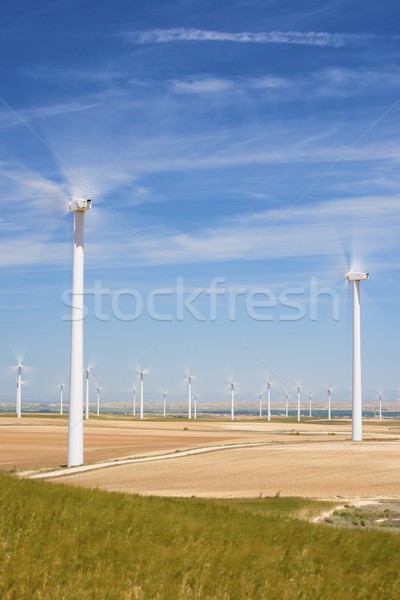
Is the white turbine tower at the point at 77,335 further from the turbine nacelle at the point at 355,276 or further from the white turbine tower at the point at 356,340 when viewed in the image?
the turbine nacelle at the point at 355,276

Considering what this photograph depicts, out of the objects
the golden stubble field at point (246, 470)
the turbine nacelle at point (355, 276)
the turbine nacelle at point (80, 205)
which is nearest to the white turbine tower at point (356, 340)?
the turbine nacelle at point (355, 276)

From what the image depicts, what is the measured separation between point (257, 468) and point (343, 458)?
1020 cm

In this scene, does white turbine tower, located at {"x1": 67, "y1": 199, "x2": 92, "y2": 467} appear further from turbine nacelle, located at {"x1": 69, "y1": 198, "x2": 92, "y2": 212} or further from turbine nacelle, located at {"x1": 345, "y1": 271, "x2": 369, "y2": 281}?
turbine nacelle, located at {"x1": 345, "y1": 271, "x2": 369, "y2": 281}

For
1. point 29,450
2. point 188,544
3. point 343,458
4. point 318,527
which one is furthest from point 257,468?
point 188,544

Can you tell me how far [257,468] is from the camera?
5275cm

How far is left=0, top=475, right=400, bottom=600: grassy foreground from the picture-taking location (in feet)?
44.0

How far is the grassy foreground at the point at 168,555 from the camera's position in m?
13.4

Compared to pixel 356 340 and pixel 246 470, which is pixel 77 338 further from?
pixel 356 340

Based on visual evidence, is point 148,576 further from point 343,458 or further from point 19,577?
point 343,458

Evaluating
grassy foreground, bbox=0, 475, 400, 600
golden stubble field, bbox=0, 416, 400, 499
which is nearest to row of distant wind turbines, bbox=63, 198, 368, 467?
golden stubble field, bbox=0, 416, 400, 499

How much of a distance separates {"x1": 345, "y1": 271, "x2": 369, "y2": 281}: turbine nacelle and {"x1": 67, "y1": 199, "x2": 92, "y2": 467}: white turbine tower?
36.2 meters

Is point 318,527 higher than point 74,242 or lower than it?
lower

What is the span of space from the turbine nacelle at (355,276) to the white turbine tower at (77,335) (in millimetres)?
36249

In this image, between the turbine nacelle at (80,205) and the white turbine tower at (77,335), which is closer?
the white turbine tower at (77,335)
